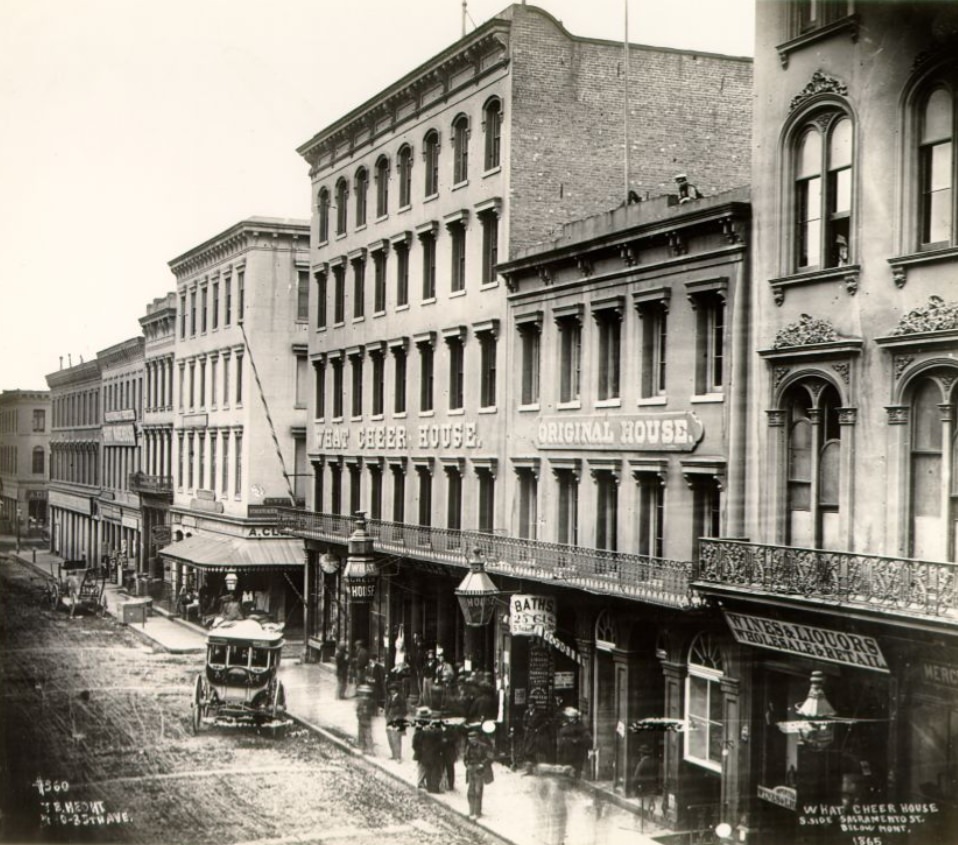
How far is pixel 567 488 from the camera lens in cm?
2581

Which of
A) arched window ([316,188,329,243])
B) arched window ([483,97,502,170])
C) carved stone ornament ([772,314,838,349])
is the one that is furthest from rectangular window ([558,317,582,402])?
arched window ([316,188,329,243])

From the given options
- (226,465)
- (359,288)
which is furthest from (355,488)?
(226,465)

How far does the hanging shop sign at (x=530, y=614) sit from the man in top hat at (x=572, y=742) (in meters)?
1.92

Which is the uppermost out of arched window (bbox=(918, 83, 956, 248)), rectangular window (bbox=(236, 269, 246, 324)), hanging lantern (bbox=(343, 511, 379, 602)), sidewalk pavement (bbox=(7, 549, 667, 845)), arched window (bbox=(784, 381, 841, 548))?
rectangular window (bbox=(236, 269, 246, 324))

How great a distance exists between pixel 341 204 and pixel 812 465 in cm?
2392

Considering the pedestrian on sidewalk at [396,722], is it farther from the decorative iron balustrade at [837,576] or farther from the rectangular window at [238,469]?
the rectangular window at [238,469]

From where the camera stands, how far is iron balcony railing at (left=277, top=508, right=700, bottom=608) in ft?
67.9

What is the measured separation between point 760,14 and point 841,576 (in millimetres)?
9152

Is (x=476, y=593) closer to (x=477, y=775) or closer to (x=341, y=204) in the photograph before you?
(x=477, y=775)

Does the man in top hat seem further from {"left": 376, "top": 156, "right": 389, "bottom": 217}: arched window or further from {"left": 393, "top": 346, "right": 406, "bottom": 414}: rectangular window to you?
{"left": 376, "top": 156, "right": 389, "bottom": 217}: arched window

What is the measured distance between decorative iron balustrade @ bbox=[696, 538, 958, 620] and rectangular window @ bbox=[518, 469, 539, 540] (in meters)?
7.76

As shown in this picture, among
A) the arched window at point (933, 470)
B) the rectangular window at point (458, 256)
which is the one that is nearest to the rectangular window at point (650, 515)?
the arched window at point (933, 470)

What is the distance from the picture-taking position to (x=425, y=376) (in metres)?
32.8

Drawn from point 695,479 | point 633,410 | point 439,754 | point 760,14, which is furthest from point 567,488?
point 760,14
